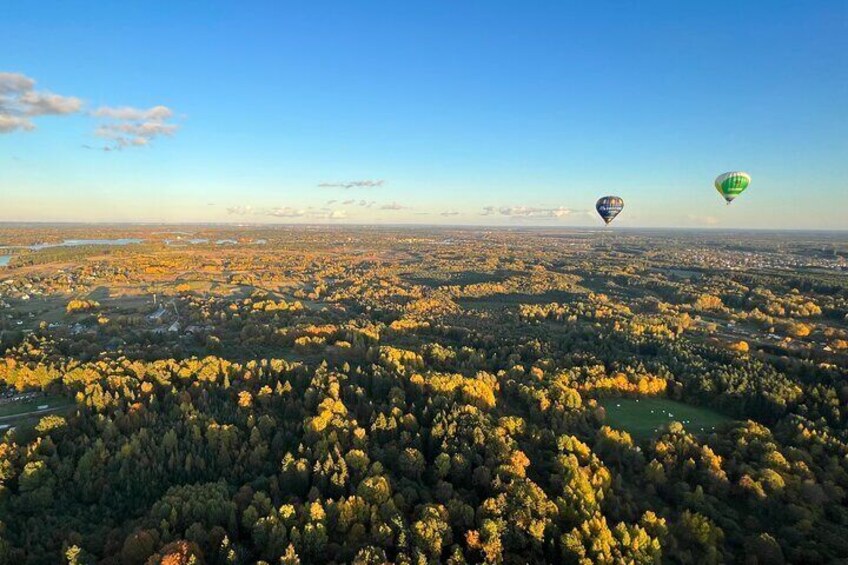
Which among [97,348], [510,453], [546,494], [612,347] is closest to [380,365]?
[510,453]

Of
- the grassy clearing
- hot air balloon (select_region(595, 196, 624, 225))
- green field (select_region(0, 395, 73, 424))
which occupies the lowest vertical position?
the grassy clearing

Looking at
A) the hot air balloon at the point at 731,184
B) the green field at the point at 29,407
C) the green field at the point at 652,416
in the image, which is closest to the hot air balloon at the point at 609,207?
the hot air balloon at the point at 731,184

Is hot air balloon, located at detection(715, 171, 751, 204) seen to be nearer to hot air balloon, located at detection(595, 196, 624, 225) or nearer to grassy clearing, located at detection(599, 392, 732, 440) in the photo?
hot air balloon, located at detection(595, 196, 624, 225)

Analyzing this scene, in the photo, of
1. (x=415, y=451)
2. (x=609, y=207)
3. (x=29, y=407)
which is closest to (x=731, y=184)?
(x=609, y=207)

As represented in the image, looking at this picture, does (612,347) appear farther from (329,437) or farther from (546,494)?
(329,437)

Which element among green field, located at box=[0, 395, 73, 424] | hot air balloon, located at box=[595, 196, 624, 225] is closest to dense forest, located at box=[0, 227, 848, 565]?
green field, located at box=[0, 395, 73, 424]

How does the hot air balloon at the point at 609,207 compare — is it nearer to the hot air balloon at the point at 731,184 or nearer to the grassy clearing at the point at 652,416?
the hot air balloon at the point at 731,184
